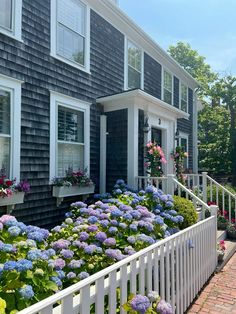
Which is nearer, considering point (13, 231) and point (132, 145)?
point (13, 231)

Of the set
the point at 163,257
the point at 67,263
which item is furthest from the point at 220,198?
the point at 67,263

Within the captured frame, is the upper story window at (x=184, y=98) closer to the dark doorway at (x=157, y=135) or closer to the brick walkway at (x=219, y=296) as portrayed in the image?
the dark doorway at (x=157, y=135)

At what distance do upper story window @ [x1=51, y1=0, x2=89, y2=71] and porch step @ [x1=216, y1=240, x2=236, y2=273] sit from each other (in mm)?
4853

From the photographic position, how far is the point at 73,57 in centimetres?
652

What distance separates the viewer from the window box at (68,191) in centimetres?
572

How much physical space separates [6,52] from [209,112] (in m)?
19.0

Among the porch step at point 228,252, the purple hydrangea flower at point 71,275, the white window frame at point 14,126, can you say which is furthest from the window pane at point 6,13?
the porch step at point 228,252

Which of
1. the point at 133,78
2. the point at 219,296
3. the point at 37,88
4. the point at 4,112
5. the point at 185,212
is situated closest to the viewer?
the point at 219,296

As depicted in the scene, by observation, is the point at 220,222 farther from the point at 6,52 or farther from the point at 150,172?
the point at 6,52

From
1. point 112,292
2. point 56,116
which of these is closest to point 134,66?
point 56,116

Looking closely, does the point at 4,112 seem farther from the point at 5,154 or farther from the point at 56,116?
the point at 56,116

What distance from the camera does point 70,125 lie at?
6.35 meters

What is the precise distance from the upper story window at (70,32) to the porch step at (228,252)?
485cm

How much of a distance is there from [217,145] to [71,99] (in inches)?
560
